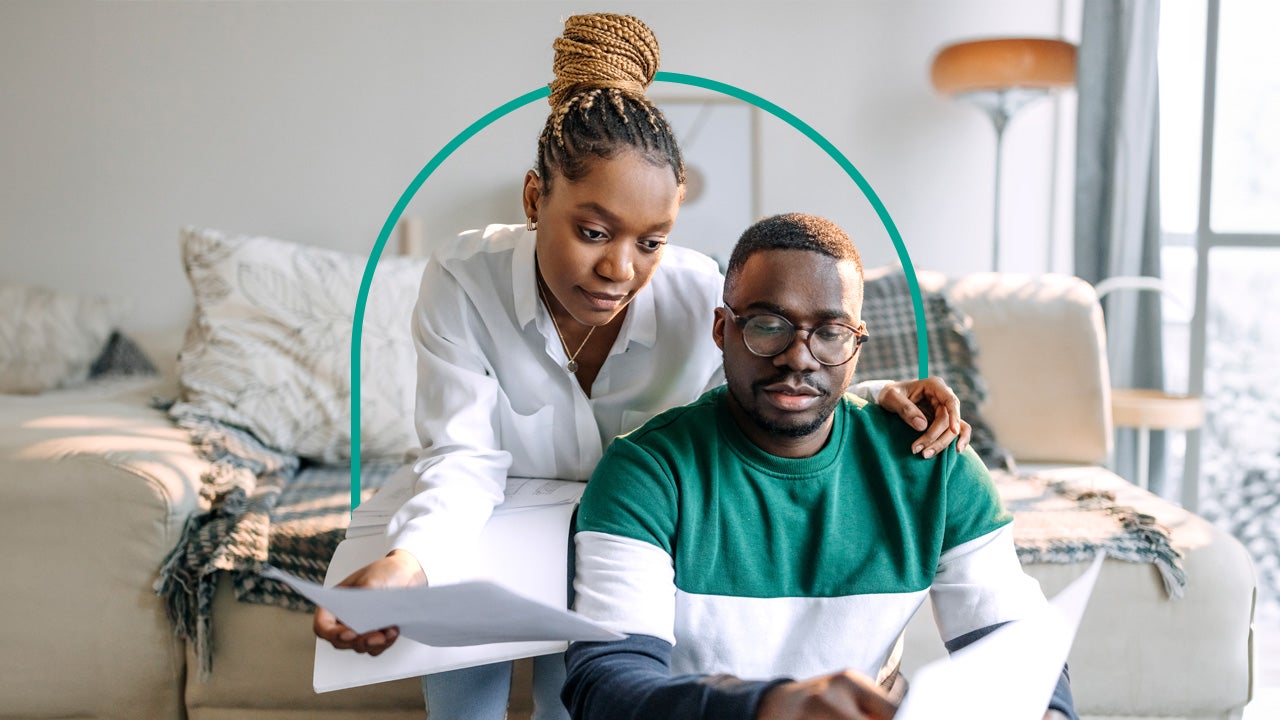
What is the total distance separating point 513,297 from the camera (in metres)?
1.31

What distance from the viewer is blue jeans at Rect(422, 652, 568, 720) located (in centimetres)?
122

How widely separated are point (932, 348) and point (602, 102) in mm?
1323

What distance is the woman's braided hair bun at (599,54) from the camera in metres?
1.13

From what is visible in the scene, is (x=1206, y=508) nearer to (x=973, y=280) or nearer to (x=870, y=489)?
(x=973, y=280)

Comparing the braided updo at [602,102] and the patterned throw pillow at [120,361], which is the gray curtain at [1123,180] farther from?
the patterned throw pillow at [120,361]

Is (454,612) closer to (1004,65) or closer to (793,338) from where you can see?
(793,338)

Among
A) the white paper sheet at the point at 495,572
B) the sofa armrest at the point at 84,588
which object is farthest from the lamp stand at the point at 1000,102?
the sofa armrest at the point at 84,588

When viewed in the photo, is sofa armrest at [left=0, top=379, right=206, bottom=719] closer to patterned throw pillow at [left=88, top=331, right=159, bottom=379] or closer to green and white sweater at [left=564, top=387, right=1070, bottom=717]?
green and white sweater at [left=564, top=387, right=1070, bottom=717]

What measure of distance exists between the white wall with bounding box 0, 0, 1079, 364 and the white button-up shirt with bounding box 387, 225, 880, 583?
1.78m

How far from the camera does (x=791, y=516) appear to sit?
1.05 m

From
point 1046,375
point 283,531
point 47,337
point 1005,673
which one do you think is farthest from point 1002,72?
point 47,337

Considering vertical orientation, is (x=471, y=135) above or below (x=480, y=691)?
above

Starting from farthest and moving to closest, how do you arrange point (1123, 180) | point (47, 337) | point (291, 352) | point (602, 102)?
point (1123, 180)
point (47, 337)
point (291, 352)
point (602, 102)

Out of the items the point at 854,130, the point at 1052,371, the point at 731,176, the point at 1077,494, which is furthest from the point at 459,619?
the point at 854,130
